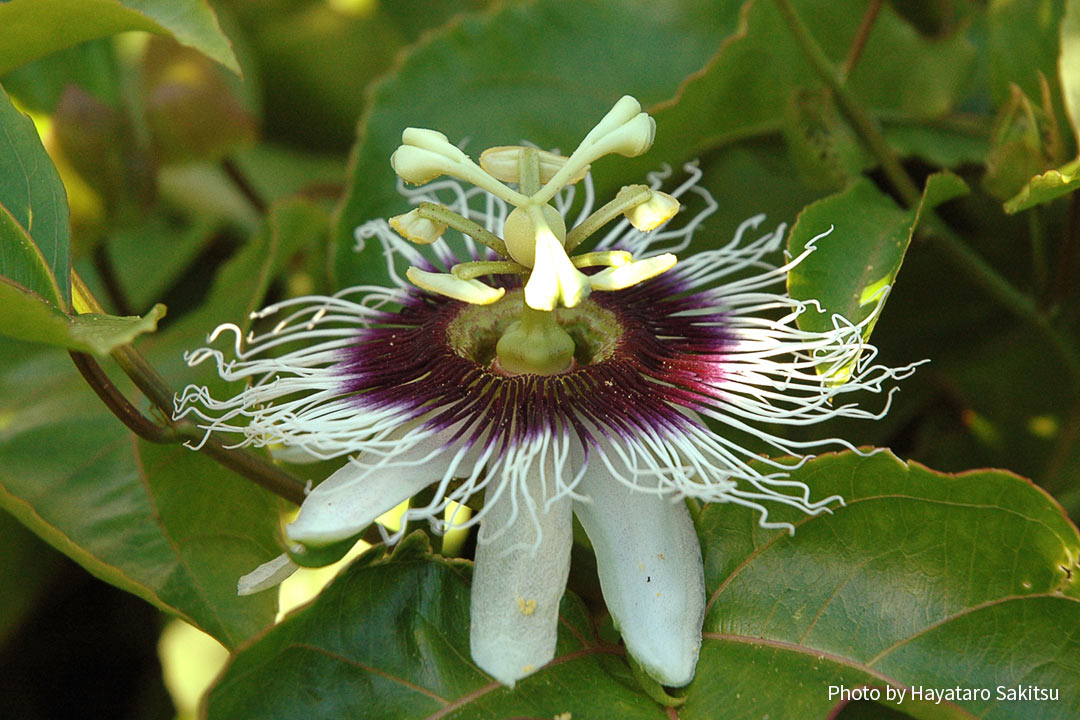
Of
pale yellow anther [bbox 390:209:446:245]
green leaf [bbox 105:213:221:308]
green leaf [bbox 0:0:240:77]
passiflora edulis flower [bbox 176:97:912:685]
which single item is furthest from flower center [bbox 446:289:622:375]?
green leaf [bbox 105:213:221:308]

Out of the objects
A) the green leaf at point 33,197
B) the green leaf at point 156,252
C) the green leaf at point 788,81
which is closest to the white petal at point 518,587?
the green leaf at point 33,197

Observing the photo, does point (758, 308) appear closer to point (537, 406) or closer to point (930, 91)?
point (537, 406)

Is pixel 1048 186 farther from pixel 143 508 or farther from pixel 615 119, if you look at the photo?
pixel 143 508

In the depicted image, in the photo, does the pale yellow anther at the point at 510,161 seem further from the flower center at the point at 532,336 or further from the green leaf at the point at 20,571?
the green leaf at the point at 20,571

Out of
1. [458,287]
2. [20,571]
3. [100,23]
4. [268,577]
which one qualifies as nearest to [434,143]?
[458,287]

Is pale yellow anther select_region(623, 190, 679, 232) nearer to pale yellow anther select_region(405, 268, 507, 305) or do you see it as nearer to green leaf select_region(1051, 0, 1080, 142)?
pale yellow anther select_region(405, 268, 507, 305)
